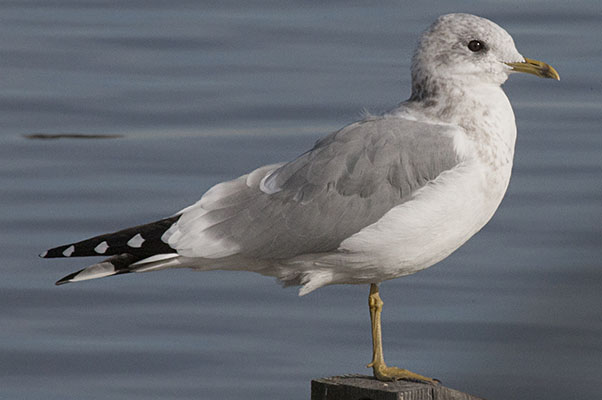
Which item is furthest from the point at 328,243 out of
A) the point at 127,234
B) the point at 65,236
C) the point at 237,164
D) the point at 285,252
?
the point at 237,164

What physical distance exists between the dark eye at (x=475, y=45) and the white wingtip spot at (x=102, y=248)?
1712 millimetres

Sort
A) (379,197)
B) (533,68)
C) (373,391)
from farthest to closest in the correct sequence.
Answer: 1. (533,68)
2. (379,197)
3. (373,391)

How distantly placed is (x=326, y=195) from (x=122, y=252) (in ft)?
2.88

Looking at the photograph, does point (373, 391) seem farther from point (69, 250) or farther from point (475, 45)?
point (475, 45)

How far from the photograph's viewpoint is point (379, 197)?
20.5ft

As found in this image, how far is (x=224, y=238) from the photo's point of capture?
6312mm

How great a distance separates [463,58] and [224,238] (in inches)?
49.1

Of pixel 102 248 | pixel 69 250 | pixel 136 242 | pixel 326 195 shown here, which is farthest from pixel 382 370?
pixel 69 250

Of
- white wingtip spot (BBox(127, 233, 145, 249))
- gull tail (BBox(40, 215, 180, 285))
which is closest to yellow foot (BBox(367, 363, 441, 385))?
gull tail (BBox(40, 215, 180, 285))

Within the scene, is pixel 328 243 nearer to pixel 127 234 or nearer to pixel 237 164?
pixel 127 234

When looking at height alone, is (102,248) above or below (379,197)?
below

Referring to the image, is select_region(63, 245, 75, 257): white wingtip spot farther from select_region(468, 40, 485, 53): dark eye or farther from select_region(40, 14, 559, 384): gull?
select_region(468, 40, 485, 53): dark eye

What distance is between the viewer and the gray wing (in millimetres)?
6180

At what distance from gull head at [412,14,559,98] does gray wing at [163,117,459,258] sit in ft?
0.80
